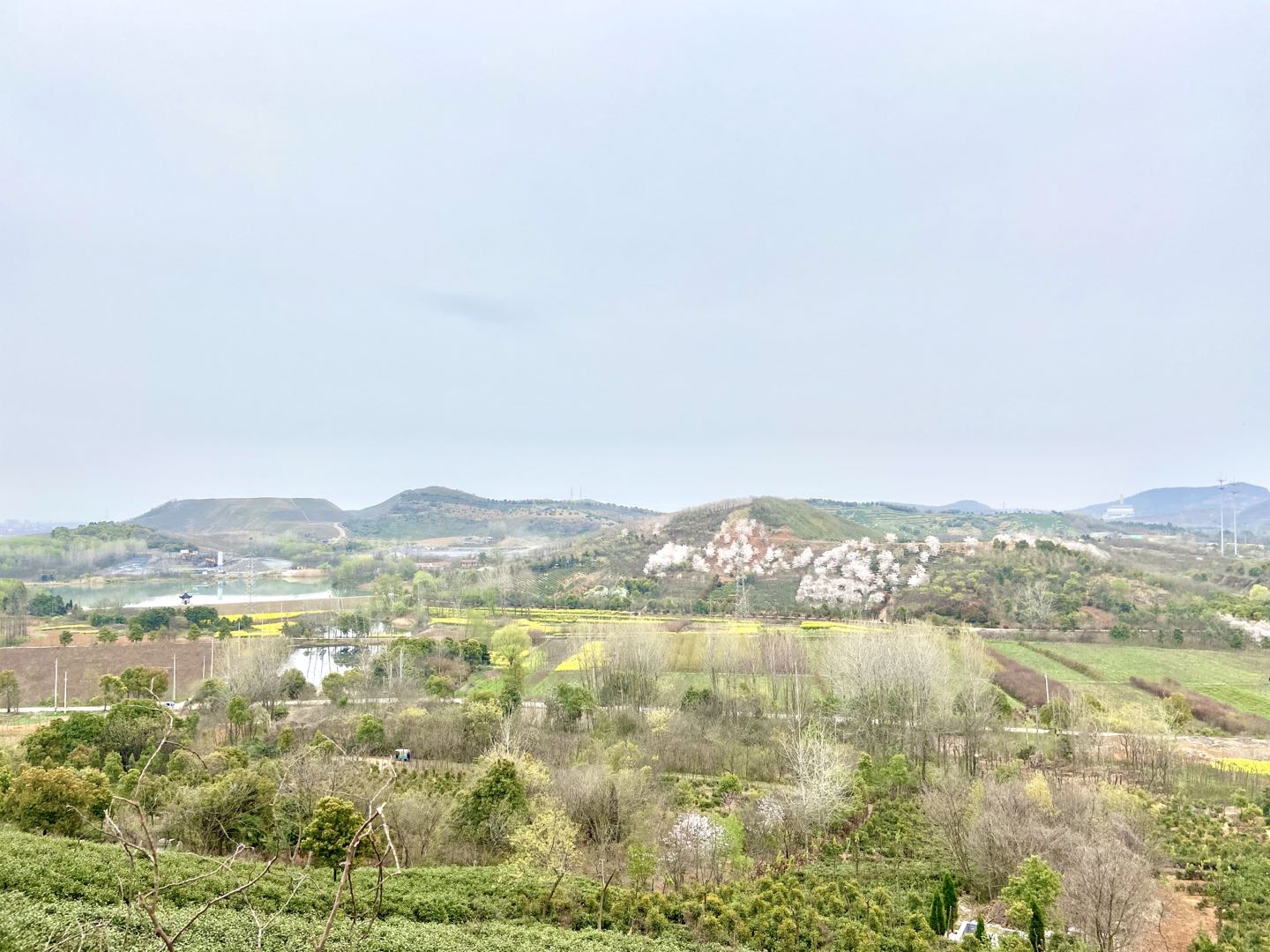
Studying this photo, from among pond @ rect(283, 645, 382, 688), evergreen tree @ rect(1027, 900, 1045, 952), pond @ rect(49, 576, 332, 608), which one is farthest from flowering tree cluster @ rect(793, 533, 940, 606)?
pond @ rect(49, 576, 332, 608)

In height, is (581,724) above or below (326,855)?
below

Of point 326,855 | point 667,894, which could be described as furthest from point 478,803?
point 667,894

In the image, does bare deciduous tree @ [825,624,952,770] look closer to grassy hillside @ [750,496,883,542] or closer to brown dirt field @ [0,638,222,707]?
brown dirt field @ [0,638,222,707]

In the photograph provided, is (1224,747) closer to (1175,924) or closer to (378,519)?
(1175,924)

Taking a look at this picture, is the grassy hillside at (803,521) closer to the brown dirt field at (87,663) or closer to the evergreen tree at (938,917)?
the brown dirt field at (87,663)

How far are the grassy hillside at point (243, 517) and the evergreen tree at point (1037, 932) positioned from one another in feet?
536

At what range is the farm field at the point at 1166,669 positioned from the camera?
36.0 meters

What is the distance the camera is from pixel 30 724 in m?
31.9

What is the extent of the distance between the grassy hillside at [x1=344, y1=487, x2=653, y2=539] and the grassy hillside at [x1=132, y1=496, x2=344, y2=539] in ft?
31.2

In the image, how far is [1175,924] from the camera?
16062 millimetres

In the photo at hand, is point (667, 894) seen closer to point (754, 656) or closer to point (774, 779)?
point (774, 779)

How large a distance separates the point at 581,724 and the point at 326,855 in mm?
17269

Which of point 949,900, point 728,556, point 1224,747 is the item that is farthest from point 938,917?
point 728,556

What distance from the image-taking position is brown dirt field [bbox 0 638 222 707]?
3847 cm
